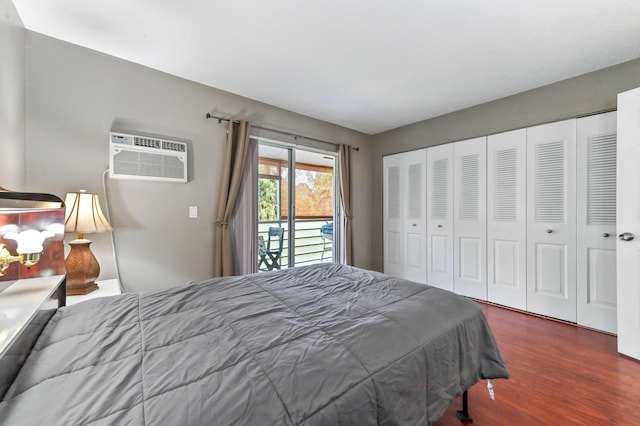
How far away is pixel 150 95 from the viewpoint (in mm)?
2547

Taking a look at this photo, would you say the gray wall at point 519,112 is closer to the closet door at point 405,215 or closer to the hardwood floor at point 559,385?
the closet door at point 405,215

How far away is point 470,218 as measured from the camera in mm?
3455

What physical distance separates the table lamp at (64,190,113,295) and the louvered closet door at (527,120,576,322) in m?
4.10

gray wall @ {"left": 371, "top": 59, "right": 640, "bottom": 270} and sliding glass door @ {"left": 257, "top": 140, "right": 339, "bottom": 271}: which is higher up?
gray wall @ {"left": 371, "top": 59, "right": 640, "bottom": 270}

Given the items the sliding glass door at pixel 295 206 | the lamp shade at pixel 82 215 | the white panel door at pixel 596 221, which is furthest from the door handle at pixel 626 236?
the lamp shade at pixel 82 215

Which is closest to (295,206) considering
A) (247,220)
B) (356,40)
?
(247,220)

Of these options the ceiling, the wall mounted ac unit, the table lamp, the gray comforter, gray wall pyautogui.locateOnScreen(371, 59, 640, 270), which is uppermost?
the ceiling

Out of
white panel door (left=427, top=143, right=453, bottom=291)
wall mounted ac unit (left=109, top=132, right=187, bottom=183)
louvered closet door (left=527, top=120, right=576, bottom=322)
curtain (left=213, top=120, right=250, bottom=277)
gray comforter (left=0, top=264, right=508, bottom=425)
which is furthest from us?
white panel door (left=427, top=143, right=453, bottom=291)

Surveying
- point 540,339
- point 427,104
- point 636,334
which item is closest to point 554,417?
point 540,339

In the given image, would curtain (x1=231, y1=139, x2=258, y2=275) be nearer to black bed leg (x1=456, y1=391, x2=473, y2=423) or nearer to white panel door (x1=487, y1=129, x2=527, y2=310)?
black bed leg (x1=456, y1=391, x2=473, y2=423)

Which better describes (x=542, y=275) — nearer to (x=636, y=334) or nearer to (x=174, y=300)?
(x=636, y=334)

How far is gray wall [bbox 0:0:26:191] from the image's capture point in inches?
→ 65.3

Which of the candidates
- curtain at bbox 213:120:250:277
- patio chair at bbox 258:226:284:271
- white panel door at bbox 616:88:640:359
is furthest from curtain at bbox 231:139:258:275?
white panel door at bbox 616:88:640:359

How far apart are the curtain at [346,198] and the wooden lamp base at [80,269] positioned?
302 cm
